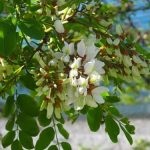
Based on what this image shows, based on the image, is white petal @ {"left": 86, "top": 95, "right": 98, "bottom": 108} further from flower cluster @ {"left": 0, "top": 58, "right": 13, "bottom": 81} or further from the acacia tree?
flower cluster @ {"left": 0, "top": 58, "right": 13, "bottom": 81}

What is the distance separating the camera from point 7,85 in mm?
1011

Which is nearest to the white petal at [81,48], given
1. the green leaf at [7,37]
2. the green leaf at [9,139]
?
the green leaf at [7,37]

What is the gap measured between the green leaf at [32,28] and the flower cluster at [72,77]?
1.7 inches

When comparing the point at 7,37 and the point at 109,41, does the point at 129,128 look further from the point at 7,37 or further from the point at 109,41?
the point at 7,37

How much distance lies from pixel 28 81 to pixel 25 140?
151 millimetres

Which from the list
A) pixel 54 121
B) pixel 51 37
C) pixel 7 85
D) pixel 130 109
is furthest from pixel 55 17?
pixel 130 109

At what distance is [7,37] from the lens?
89 cm

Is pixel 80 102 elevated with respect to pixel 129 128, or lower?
elevated

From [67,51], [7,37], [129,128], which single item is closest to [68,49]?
[67,51]

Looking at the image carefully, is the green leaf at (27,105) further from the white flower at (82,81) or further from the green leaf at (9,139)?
the white flower at (82,81)

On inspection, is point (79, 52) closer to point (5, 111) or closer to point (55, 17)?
point (55, 17)

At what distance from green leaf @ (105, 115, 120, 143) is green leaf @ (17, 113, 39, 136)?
157 millimetres

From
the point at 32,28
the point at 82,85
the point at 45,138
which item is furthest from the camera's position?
the point at 45,138

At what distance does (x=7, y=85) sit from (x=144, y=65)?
0.93ft
